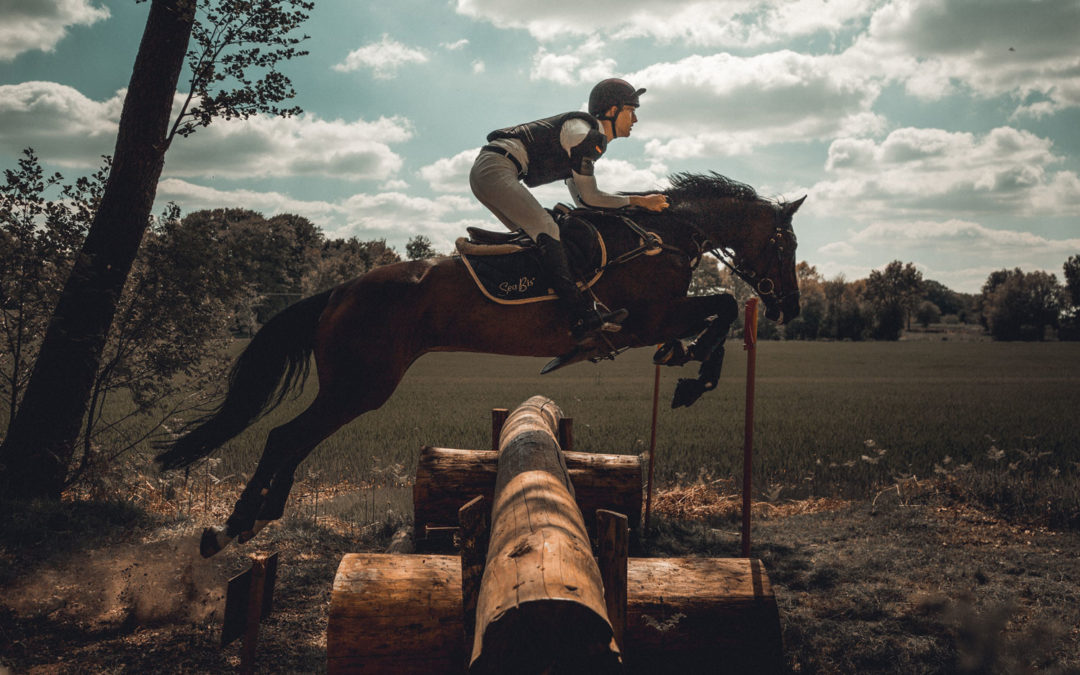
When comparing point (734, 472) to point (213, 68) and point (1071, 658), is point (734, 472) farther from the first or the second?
point (213, 68)

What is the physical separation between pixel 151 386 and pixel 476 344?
11.7 feet

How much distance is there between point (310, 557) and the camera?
4.89 meters

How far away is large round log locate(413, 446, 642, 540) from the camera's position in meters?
4.64

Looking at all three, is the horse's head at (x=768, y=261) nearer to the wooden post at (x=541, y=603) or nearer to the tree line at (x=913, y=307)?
the wooden post at (x=541, y=603)

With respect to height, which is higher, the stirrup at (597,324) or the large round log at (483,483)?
the stirrup at (597,324)

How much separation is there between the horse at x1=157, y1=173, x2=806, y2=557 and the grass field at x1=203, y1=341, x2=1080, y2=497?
329 cm

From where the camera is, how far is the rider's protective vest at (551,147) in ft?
12.6

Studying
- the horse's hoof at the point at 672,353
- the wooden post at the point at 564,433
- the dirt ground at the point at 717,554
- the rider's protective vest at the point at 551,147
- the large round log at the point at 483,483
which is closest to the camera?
the dirt ground at the point at 717,554

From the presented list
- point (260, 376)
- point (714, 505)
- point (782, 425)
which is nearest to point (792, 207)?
point (714, 505)

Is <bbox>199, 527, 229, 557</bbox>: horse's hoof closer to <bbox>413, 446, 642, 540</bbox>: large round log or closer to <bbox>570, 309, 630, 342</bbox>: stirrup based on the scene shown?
<bbox>413, 446, 642, 540</bbox>: large round log

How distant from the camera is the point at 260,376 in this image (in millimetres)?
4148

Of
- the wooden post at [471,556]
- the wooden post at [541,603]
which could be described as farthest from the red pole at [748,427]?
the wooden post at [471,556]

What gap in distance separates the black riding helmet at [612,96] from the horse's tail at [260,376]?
2.15 m

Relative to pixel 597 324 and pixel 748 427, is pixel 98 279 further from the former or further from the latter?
pixel 748 427
